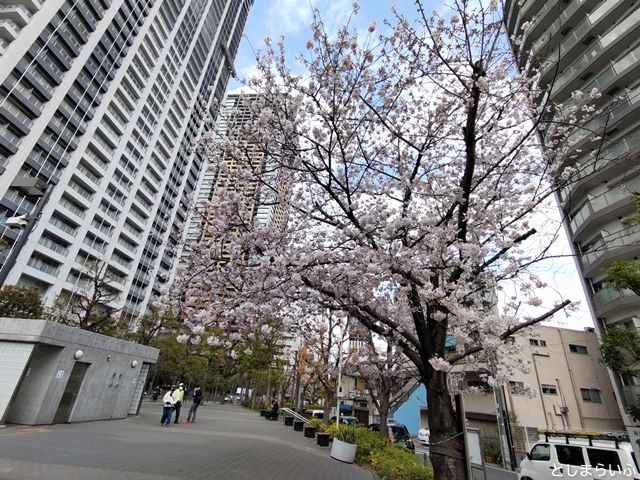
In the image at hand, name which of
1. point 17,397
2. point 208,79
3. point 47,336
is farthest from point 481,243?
point 208,79

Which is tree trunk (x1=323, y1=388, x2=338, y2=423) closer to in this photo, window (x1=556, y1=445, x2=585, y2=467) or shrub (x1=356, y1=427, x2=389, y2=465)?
shrub (x1=356, y1=427, x2=389, y2=465)

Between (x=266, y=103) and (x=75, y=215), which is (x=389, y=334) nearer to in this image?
Result: (x=266, y=103)

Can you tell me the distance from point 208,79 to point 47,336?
72829mm

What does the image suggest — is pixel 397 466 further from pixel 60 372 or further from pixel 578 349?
pixel 578 349

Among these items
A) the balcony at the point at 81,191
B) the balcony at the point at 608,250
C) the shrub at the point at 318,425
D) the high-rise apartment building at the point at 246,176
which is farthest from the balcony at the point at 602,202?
the balcony at the point at 81,191

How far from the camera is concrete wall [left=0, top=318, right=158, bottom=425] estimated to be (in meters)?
10.2

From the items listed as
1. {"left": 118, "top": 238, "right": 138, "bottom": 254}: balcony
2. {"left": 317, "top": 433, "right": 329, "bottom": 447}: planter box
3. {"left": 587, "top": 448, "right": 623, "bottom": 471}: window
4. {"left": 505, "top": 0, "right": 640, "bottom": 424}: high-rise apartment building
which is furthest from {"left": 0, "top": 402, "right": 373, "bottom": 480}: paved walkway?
{"left": 118, "top": 238, "right": 138, "bottom": 254}: balcony

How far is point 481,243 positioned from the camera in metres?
7.08

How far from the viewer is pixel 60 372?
35.5 feet

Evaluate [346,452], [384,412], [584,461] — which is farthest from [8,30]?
[584,461]

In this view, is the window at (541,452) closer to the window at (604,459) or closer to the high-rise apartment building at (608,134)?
the window at (604,459)

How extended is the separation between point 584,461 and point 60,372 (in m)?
15.0

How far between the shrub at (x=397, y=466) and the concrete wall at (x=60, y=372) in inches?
394

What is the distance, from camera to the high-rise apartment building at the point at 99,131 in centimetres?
3350
